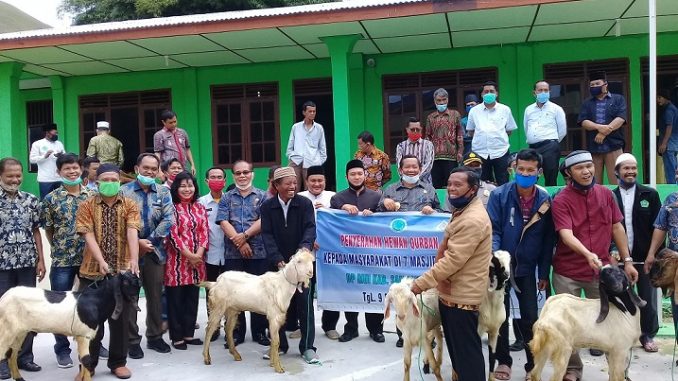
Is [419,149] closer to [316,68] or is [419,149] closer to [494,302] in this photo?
[494,302]

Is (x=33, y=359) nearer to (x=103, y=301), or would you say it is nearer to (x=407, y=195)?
(x=103, y=301)

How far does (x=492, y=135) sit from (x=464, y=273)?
459cm

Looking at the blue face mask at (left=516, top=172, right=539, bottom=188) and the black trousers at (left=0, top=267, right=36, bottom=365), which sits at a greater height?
the blue face mask at (left=516, top=172, right=539, bottom=188)

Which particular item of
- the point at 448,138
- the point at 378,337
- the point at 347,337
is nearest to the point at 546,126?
the point at 448,138

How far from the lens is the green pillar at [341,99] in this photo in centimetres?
927

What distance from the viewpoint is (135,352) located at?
5668 mm

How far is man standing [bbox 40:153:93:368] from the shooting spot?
5324mm

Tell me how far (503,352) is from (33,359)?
437 centimetres

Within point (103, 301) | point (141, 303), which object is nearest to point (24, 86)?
point (141, 303)

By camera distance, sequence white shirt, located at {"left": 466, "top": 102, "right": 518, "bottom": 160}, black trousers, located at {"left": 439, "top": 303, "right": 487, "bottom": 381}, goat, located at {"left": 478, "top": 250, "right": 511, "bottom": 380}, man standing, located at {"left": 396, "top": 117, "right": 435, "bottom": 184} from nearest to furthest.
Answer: black trousers, located at {"left": 439, "top": 303, "right": 487, "bottom": 381} < goat, located at {"left": 478, "top": 250, "right": 511, "bottom": 380} < man standing, located at {"left": 396, "top": 117, "right": 435, "bottom": 184} < white shirt, located at {"left": 466, "top": 102, "right": 518, "bottom": 160}

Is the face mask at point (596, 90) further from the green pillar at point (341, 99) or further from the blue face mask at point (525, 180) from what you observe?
the blue face mask at point (525, 180)

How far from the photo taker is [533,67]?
10.5m

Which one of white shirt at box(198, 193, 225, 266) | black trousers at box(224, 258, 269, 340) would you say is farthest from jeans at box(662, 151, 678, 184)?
white shirt at box(198, 193, 225, 266)

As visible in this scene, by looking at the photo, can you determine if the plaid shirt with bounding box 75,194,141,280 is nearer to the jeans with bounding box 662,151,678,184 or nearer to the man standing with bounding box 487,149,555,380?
the man standing with bounding box 487,149,555,380
